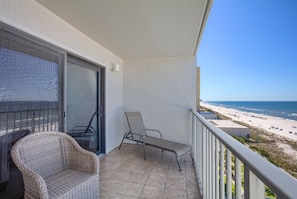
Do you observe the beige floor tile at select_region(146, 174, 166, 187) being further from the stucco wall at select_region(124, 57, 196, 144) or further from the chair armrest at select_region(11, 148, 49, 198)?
the stucco wall at select_region(124, 57, 196, 144)

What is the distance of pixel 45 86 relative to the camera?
2039 mm

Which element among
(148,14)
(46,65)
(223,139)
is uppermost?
(148,14)

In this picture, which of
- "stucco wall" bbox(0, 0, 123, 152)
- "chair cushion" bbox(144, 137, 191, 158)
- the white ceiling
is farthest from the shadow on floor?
"chair cushion" bbox(144, 137, 191, 158)

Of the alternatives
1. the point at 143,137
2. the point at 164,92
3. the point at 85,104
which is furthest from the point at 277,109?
the point at 85,104

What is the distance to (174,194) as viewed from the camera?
2.15 metres

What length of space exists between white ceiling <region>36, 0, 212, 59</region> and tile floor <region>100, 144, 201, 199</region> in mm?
2409

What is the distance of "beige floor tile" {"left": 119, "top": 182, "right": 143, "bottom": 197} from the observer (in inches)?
84.6

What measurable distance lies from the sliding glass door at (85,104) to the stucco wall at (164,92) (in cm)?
117

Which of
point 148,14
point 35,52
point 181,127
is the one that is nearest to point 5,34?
point 35,52

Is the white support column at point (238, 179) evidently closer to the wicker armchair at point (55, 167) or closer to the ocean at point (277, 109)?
the wicker armchair at point (55, 167)

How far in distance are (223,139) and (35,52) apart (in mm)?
2221

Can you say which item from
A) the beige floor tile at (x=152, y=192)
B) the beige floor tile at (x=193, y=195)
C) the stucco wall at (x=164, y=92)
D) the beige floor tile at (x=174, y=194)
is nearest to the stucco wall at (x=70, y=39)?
the stucco wall at (x=164, y=92)

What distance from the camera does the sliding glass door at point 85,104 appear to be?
2.63 meters

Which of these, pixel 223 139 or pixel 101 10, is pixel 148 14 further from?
pixel 223 139
